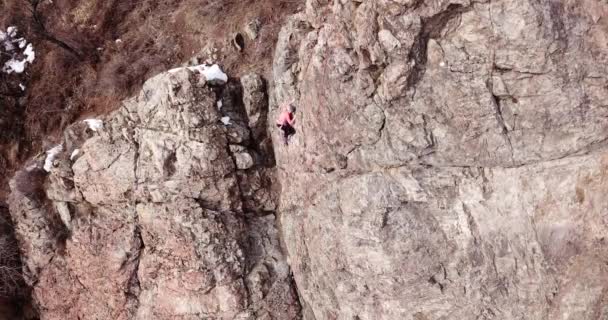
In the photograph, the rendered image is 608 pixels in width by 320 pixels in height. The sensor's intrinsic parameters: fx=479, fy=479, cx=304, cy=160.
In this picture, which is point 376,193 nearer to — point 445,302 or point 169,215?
point 445,302

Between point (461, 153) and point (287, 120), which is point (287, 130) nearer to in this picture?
point (287, 120)

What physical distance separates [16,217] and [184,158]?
5536 mm

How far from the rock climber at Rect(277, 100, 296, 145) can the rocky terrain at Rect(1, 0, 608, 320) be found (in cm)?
20

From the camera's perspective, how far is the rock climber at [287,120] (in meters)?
10.6

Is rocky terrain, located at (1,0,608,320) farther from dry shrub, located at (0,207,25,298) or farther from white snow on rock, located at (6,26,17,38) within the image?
white snow on rock, located at (6,26,17,38)

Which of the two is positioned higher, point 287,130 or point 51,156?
point 51,156

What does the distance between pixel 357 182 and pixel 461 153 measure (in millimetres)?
2065

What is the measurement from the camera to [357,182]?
31.5 ft

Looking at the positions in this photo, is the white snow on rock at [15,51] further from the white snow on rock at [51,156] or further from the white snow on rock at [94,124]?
the white snow on rock at [94,124]

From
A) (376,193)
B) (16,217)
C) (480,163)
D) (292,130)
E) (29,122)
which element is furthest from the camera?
(29,122)

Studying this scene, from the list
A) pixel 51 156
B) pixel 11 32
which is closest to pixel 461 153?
pixel 51 156

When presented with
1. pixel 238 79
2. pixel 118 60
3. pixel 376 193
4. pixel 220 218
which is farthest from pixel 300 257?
pixel 118 60

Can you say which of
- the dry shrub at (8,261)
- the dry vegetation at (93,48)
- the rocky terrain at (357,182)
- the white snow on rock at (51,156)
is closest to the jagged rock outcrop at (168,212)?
the rocky terrain at (357,182)

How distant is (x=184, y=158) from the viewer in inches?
424
